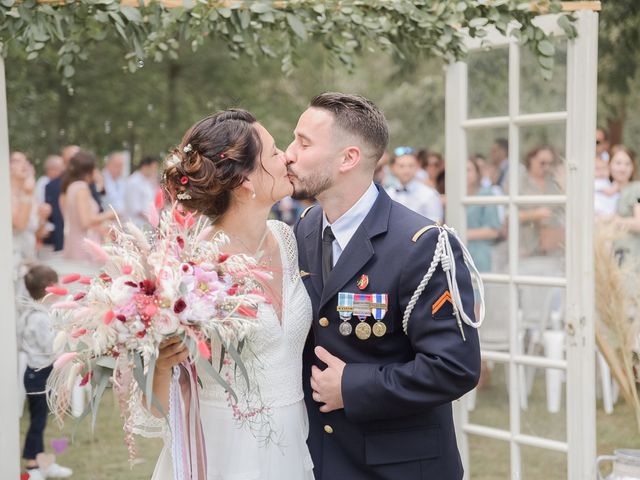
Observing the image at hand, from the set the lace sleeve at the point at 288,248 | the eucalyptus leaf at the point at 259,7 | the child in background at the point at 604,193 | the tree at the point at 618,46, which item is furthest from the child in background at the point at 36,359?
the tree at the point at 618,46

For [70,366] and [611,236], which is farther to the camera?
[611,236]

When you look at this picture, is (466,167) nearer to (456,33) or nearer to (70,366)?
(456,33)

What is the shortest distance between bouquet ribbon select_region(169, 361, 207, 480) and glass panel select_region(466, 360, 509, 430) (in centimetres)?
300

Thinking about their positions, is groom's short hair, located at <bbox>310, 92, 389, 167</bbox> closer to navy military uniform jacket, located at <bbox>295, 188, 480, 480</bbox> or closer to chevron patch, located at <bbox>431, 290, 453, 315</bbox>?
navy military uniform jacket, located at <bbox>295, 188, 480, 480</bbox>

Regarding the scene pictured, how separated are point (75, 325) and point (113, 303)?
0.51 feet

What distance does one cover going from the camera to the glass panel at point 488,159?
5.07 metres

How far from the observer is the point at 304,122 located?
10.8 feet

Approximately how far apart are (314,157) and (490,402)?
11.1 feet

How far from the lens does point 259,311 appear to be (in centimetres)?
307

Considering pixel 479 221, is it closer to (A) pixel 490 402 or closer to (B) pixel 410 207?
(A) pixel 490 402

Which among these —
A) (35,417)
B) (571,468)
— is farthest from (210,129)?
(35,417)

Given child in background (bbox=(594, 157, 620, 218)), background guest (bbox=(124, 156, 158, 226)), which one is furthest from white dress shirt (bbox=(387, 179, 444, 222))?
background guest (bbox=(124, 156, 158, 226))

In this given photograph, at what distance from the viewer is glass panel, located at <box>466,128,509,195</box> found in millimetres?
5074

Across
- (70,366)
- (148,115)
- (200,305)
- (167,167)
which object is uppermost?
(148,115)
